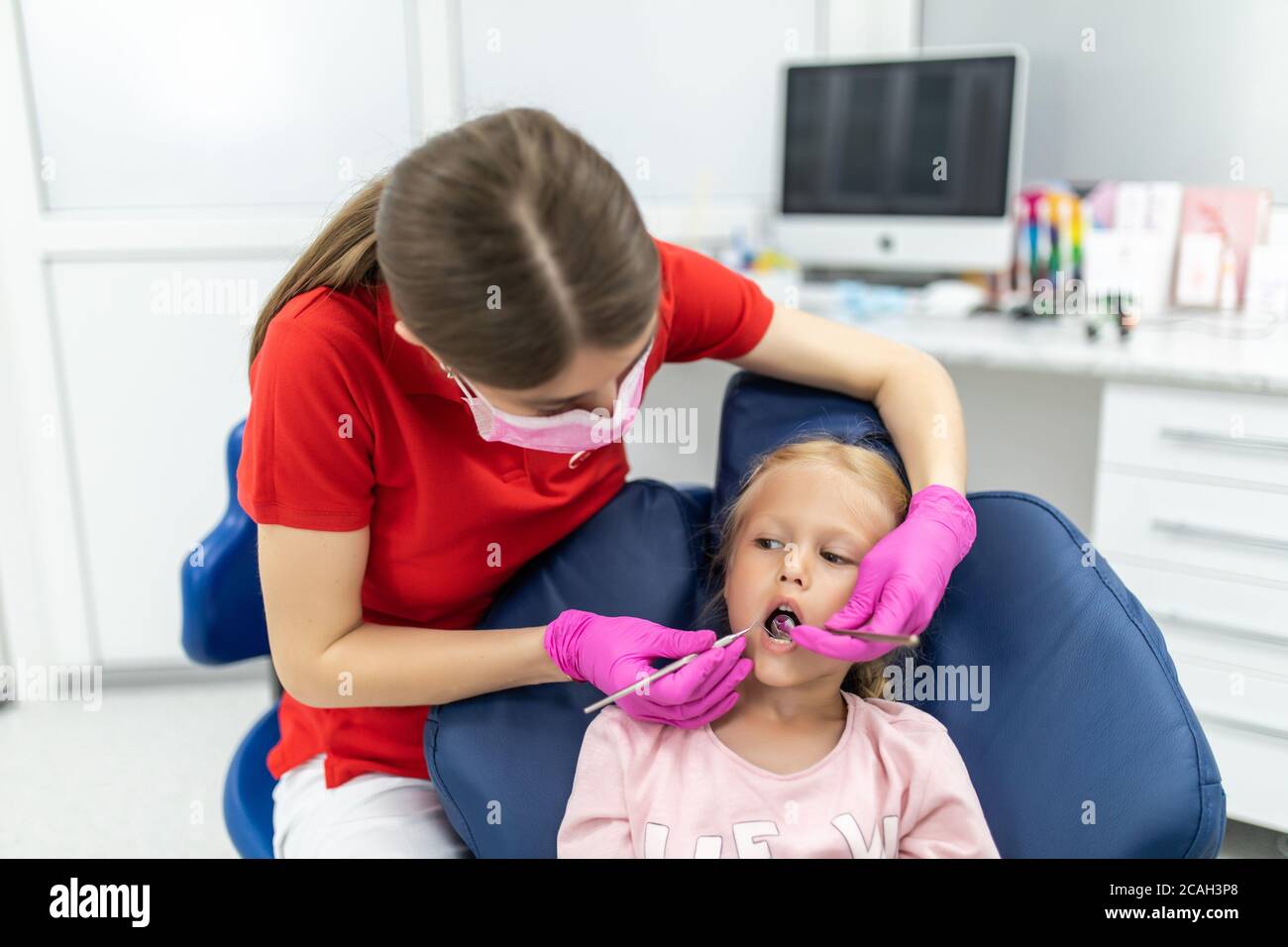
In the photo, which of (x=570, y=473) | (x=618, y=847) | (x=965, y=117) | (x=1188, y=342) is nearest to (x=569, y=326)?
(x=570, y=473)

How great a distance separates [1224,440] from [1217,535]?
17 cm

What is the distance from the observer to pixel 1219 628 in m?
1.89

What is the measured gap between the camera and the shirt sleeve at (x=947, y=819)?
1061 mm

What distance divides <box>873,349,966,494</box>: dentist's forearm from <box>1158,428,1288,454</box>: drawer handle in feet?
2.36

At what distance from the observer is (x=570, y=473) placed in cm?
129

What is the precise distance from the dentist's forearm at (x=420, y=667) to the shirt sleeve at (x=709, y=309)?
0.41 metres

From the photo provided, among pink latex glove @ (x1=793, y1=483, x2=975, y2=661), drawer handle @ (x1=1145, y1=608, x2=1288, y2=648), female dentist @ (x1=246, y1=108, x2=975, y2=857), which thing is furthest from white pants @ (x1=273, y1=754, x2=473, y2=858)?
drawer handle @ (x1=1145, y1=608, x2=1288, y2=648)

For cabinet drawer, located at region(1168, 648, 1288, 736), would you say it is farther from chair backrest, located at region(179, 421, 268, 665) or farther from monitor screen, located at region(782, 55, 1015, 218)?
chair backrest, located at region(179, 421, 268, 665)

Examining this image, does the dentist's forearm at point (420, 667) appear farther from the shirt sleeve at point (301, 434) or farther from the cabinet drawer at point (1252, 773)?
the cabinet drawer at point (1252, 773)

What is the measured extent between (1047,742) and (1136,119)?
1995 millimetres

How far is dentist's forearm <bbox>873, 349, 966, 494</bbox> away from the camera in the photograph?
4.18ft

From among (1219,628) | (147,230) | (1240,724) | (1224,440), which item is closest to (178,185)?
(147,230)

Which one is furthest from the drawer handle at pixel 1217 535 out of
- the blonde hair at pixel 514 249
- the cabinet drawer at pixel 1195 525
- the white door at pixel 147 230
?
the white door at pixel 147 230

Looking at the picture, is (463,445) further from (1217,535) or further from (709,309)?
(1217,535)
